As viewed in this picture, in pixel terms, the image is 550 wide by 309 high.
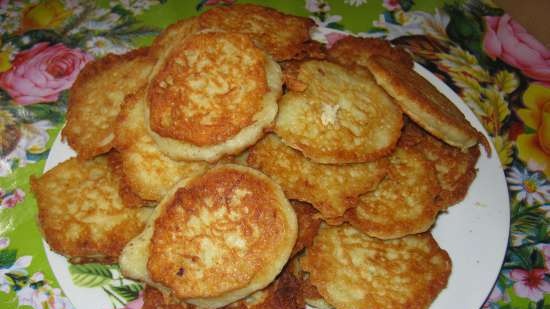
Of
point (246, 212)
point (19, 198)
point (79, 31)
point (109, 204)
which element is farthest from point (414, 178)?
point (79, 31)

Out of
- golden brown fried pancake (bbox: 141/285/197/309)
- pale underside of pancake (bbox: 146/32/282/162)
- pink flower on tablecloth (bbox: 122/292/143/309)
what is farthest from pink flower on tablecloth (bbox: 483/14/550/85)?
pink flower on tablecloth (bbox: 122/292/143/309)

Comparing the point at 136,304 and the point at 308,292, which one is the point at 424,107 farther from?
the point at 136,304

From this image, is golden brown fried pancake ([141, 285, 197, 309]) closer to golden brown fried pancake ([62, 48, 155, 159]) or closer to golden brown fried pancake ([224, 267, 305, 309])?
golden brown fried pancake ([224, 267, 305, 309])

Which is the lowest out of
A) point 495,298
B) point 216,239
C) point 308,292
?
point 495,298

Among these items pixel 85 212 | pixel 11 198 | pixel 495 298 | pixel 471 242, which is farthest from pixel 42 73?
pixel 495 298

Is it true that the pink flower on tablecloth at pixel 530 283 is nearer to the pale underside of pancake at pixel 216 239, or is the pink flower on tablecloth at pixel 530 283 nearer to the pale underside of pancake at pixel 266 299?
the pale underside of pancake at pixel 266 299

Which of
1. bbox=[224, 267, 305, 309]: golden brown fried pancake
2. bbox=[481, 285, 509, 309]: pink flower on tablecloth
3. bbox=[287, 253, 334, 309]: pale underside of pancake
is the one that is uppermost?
bbox=[224, 267, 305, 309]: golden brown fried pancake

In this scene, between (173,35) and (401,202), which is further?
(173,35)
